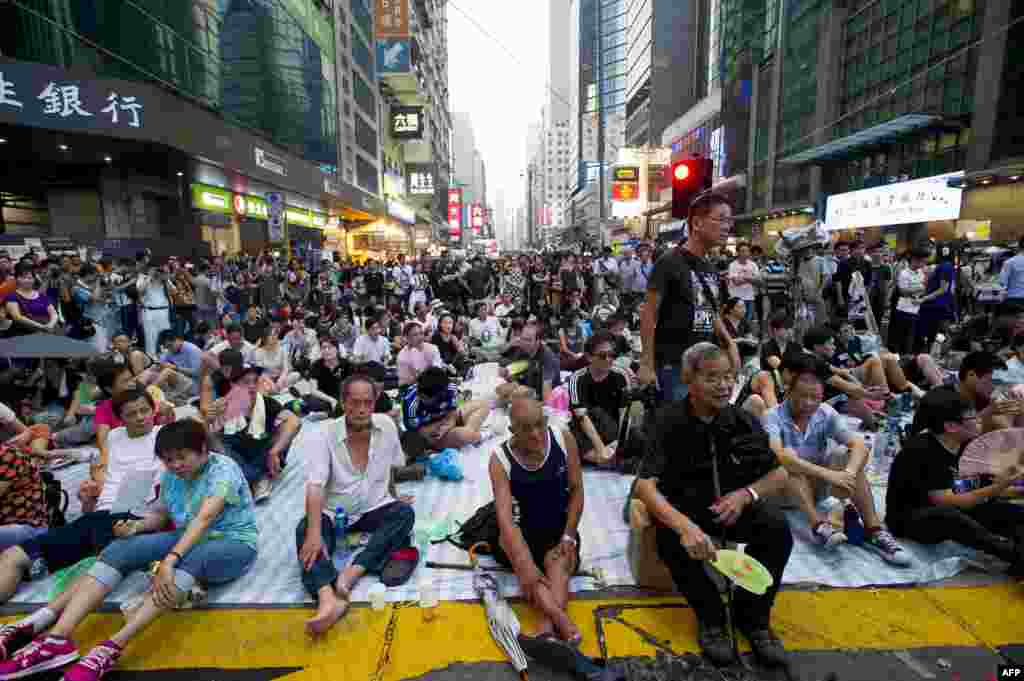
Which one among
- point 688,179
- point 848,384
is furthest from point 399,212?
point 848,384

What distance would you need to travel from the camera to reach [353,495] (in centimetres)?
355

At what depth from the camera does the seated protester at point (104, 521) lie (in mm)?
3217

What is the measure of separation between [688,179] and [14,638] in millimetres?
7677

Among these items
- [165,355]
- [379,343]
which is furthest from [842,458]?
[165,355]

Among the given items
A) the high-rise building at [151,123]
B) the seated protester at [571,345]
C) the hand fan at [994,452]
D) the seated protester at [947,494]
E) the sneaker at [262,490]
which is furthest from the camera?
the high-rise building at [151,123]

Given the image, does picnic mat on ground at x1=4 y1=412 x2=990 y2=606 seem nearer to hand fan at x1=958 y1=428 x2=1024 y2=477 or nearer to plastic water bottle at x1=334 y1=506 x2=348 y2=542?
plastic water bottle at x1=334 y1=506 x2=348 y2=542

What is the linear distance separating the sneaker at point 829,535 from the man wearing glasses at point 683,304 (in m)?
1.32

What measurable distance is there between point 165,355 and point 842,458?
8.03 m

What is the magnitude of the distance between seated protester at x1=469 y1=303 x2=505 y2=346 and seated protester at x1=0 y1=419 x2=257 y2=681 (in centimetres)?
794

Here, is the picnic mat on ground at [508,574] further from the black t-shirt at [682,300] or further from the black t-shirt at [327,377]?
the black t-shirt at [327,377]

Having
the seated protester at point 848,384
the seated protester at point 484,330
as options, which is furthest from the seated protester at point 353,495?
the seated protester at point 484,330

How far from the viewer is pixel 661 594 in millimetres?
3135

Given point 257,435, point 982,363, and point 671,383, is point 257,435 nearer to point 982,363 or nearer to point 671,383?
point 671,383

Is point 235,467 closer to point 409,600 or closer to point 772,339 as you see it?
point 409,600
